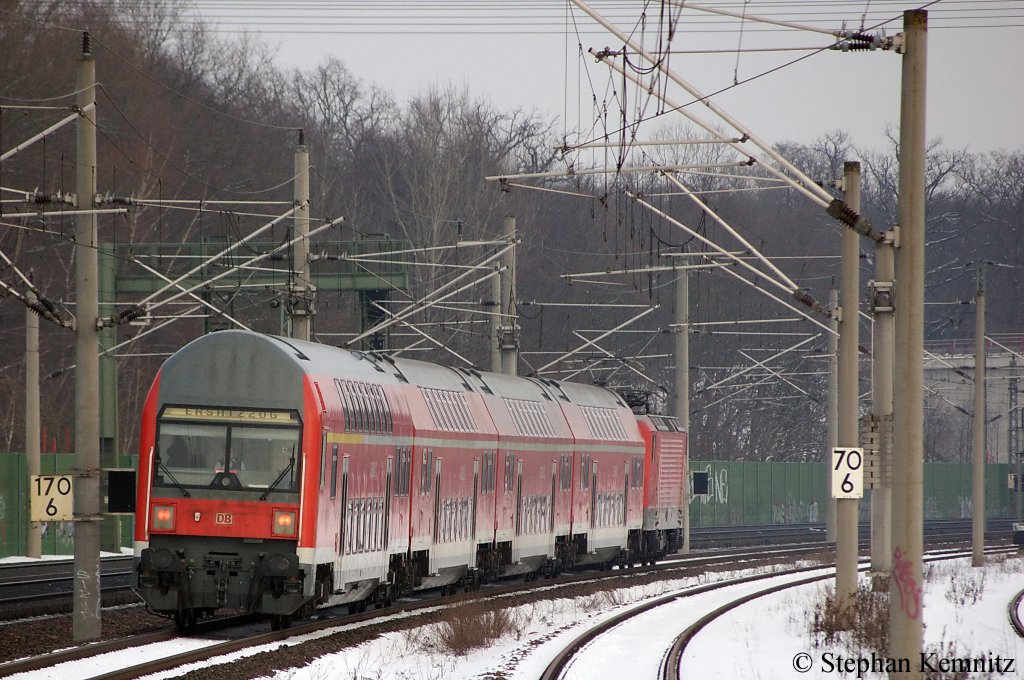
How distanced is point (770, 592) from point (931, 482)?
49.6 meters

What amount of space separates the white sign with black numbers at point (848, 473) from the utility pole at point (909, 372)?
874cm

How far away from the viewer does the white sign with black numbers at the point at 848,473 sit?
73.3 feet

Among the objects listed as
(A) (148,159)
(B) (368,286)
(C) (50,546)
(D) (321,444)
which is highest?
(A) (148,159)

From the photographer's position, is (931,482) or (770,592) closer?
(770,592)

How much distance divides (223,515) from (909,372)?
8987 mm

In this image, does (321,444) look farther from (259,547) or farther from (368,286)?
(368,286)

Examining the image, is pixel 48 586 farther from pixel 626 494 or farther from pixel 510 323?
pixel 626 494

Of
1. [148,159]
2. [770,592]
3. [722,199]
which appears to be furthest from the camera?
[722,199]

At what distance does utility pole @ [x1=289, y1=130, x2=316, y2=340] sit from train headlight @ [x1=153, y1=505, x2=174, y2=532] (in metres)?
9.40

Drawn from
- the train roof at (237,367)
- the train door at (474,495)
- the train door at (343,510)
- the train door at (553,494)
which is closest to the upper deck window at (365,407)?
the train roof at (237,367)

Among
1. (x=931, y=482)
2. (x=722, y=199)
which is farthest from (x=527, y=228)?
(x=931, y=482)

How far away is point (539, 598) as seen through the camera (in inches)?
1066

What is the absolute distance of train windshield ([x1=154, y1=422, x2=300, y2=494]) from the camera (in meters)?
19.6

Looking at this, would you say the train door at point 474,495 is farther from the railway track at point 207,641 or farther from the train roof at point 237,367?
the train roof at point 237,367
